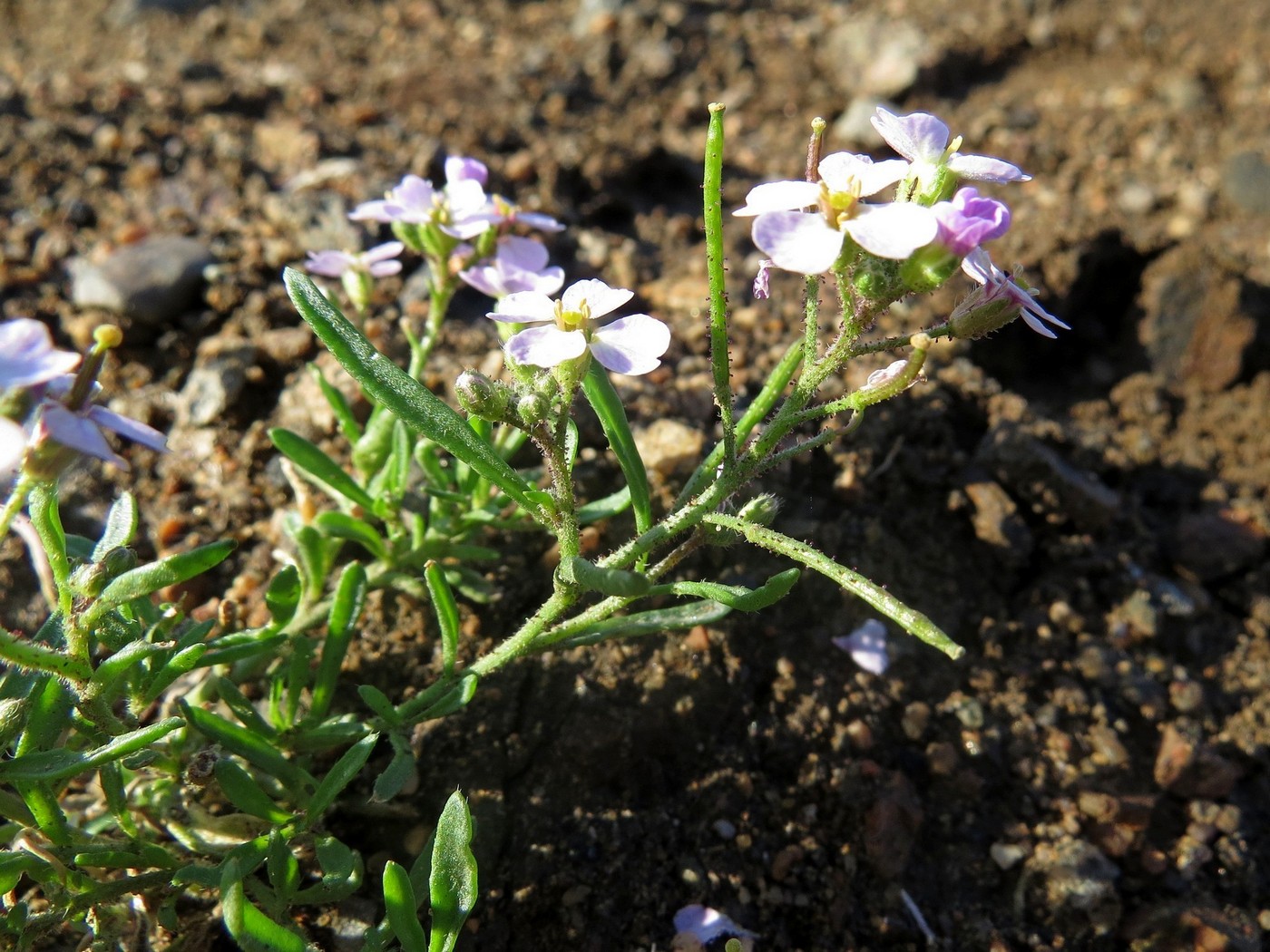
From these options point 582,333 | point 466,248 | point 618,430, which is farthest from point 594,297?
point 466,248

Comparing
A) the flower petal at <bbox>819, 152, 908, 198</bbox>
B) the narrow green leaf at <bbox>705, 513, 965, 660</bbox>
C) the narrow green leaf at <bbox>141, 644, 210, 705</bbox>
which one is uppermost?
the flower petal at <bbox>819, 152, 908, 198</bbox>

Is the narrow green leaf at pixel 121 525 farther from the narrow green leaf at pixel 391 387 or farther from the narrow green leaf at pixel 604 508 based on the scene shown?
the narrow green leaf at pixel 604 508

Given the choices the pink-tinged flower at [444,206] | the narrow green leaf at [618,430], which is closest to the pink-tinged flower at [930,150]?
the narrow green leaf at [618,430]

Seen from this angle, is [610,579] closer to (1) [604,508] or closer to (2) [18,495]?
(1) [604,508]

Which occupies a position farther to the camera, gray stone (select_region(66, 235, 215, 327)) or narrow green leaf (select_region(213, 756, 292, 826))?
gray stone (select_region(66, 235, 215, 327))

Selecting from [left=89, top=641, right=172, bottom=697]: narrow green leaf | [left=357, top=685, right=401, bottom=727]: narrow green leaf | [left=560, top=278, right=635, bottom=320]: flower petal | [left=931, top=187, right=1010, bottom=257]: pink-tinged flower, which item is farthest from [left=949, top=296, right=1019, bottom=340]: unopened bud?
[left=89, top=641, right=172, bottom=697]: narrow green leaf

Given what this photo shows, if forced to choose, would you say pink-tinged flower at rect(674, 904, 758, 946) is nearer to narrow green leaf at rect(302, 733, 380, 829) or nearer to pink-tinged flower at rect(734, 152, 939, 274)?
narrow green leaf at rect(302, 733, 380, 829)
